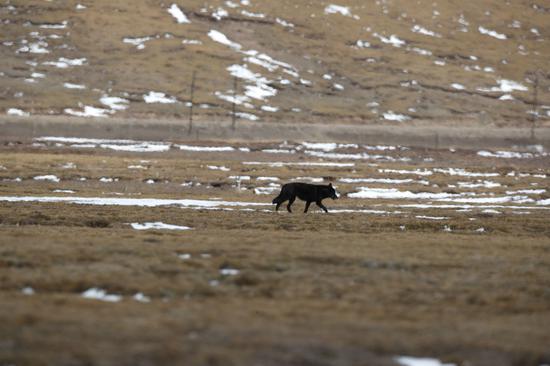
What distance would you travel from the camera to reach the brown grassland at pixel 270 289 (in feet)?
39.3

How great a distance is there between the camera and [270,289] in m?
16.3

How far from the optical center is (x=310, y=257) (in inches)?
784

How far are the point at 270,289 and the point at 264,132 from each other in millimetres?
85457

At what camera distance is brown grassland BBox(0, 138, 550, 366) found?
39.3 feet

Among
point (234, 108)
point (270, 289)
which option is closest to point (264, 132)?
point (234, 108)

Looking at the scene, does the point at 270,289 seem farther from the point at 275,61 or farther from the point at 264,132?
the point at 275,61

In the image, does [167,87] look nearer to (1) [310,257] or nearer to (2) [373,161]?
(2) [373,161]

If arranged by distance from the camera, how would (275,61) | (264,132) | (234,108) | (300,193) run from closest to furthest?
(300,193)
(264,132)
(234,108)
(275,61)

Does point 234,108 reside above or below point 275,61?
below

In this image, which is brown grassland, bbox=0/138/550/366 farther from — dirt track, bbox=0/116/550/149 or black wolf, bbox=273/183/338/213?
dirt track, bbox=0/116/550/149

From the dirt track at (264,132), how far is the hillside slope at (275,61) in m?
9.10

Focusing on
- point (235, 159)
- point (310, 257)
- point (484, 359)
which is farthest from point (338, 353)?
point (235, 159)

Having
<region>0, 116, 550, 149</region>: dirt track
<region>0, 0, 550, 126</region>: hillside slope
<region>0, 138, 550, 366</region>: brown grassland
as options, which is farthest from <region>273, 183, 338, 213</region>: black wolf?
<region>0, 0, 550, 126</region>: hillside slope

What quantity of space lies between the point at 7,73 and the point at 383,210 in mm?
96436
